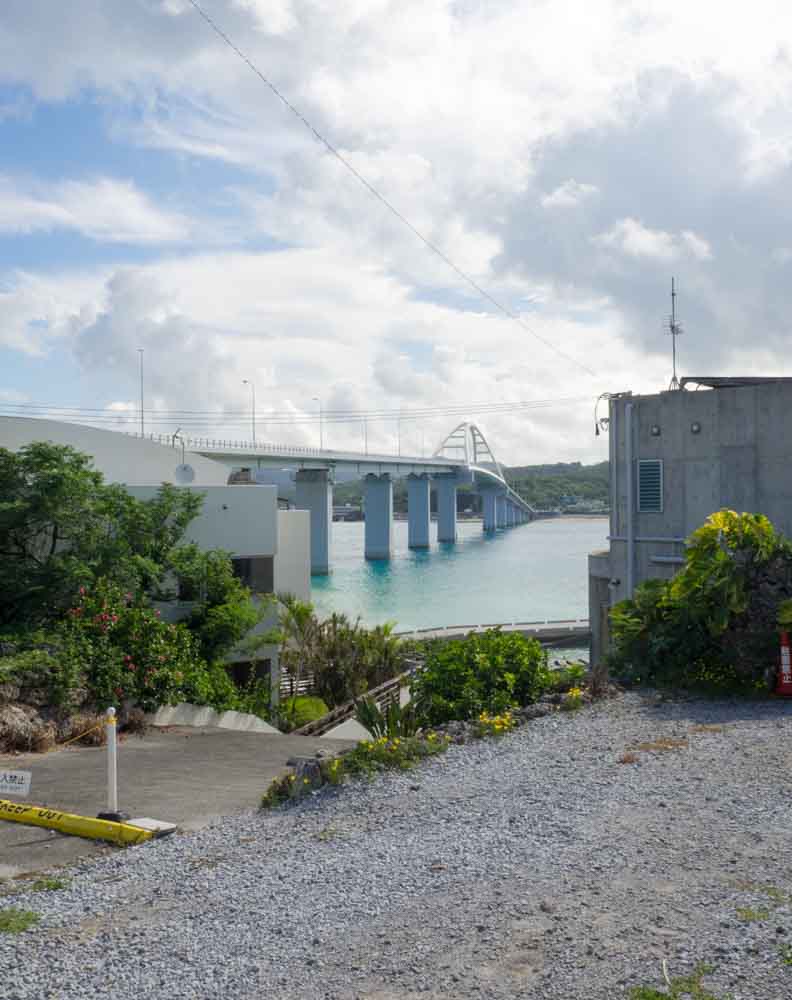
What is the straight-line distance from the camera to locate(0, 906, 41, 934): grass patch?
4895mm

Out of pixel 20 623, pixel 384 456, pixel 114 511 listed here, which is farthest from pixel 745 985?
pixel 384 456

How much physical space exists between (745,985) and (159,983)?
2.40m

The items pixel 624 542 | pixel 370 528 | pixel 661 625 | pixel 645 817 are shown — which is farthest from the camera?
pixel 370 528

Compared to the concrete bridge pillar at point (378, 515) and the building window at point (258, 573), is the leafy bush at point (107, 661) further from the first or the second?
the concrete bridge pillar at point (378, 515)

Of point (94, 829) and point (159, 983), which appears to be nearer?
point (159, 983)

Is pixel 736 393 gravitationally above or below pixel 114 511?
above

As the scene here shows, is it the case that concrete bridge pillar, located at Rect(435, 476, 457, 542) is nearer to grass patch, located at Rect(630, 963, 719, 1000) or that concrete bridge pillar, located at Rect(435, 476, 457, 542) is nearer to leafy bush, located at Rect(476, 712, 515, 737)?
leafy bush, located at Rect(476, 712, 515, 737)

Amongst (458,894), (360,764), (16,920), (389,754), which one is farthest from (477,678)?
(16,920)

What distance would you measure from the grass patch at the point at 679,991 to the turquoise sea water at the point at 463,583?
144ft

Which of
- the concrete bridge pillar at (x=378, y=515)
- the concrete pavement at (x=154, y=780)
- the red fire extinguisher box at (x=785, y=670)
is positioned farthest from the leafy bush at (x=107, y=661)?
the concrete bridge pillar at (x=378, y=515)

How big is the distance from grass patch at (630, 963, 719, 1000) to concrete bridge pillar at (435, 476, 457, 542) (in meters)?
110

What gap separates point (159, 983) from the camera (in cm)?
419

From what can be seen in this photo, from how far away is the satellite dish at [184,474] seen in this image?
62.3 ft

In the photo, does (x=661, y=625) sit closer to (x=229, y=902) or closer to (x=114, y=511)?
(x=229, y=902)
